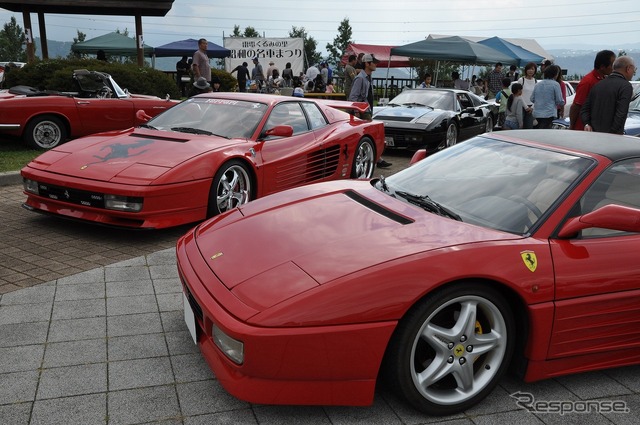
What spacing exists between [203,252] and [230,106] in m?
3.50

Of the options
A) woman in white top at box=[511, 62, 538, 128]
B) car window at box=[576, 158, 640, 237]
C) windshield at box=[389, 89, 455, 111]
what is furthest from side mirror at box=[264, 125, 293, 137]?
windshield at box=[389, 89, 455, 111]

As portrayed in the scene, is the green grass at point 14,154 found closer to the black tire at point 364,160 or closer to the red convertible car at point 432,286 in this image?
the black tire at point 364,160

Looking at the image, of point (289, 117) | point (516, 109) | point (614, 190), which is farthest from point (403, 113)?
point (614, 190)

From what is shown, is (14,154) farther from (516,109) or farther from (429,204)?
(516,109)

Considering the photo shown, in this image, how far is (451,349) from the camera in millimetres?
2434

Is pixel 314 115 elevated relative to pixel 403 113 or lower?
elevated

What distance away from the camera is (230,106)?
6.07 m

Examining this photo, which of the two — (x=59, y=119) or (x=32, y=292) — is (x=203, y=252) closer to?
(x=32, y=292)

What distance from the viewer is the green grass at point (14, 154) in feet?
23.6

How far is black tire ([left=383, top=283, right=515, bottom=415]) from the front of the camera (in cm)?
232

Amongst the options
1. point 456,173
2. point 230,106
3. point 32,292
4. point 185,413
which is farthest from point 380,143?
point 185,413

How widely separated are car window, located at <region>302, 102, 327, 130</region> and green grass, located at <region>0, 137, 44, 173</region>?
11.8ft

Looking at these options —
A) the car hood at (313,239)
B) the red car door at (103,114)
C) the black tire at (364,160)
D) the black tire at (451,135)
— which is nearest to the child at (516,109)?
the black tire at (451,135)

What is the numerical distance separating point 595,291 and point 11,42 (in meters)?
79.1
